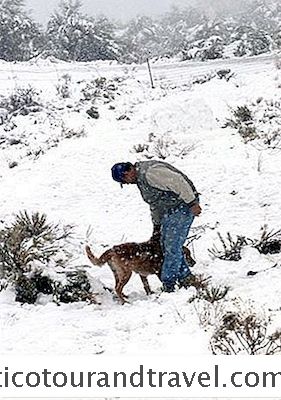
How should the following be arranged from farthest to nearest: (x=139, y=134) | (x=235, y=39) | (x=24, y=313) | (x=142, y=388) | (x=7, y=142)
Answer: (x=235, y=39)
(x=7, y=142)
(x=139, y=134)
(x=24, y=313)
(x=142, y=388)

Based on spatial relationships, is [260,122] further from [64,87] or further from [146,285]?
[64,87]

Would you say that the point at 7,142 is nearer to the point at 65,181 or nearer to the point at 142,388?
the point at 65,181

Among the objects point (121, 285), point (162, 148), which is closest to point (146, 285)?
point (121, 285)

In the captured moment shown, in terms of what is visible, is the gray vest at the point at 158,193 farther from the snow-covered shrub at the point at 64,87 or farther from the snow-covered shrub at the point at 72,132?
the snow-covered shrub at the point at 64,87

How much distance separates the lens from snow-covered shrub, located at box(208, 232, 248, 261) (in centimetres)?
674

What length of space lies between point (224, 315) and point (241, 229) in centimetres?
302

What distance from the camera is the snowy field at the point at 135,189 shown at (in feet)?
15.9

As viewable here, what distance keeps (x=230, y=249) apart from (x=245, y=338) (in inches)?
110

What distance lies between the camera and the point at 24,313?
5.50 meters

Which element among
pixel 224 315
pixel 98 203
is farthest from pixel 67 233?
pixel 224 315

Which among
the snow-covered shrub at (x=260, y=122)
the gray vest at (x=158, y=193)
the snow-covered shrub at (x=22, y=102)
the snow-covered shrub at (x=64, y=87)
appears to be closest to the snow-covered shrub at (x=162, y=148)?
the snow-covered shrub at (x=260, y=122)

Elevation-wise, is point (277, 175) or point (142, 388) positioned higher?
point (277, 175)

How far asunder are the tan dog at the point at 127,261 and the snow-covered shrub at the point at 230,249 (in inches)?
40.8

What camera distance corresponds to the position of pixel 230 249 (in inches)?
272
